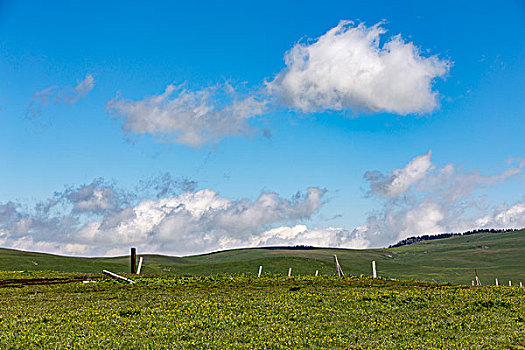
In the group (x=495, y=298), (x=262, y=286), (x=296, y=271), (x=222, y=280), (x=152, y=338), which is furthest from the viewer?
(x=296, y=271)

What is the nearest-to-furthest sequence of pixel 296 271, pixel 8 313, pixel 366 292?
pixel 8 313 < pixel 366 292 < pixel 296 271

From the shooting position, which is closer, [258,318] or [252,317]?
[258,318]

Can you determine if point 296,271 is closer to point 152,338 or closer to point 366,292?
point 366,292

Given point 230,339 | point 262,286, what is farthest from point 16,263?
point 230,339

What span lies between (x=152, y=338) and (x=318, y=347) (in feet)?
24.3

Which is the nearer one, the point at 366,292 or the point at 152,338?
the point at 152,338

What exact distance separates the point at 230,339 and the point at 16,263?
72201 millimetres

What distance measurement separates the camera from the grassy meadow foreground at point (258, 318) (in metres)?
20.7

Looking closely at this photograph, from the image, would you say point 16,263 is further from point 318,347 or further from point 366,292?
point 318,347

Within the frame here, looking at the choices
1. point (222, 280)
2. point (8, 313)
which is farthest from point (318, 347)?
point (222, 280)

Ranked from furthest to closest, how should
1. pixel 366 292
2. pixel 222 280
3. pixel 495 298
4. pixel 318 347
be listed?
1. pixel 222 280
2. pixel 366 292
3. pixel 495 298
4. pixel 318 347

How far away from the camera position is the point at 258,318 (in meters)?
24.8

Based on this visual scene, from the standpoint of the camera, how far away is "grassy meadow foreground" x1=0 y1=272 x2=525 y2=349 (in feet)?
67.9

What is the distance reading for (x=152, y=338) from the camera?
21.4 metres
